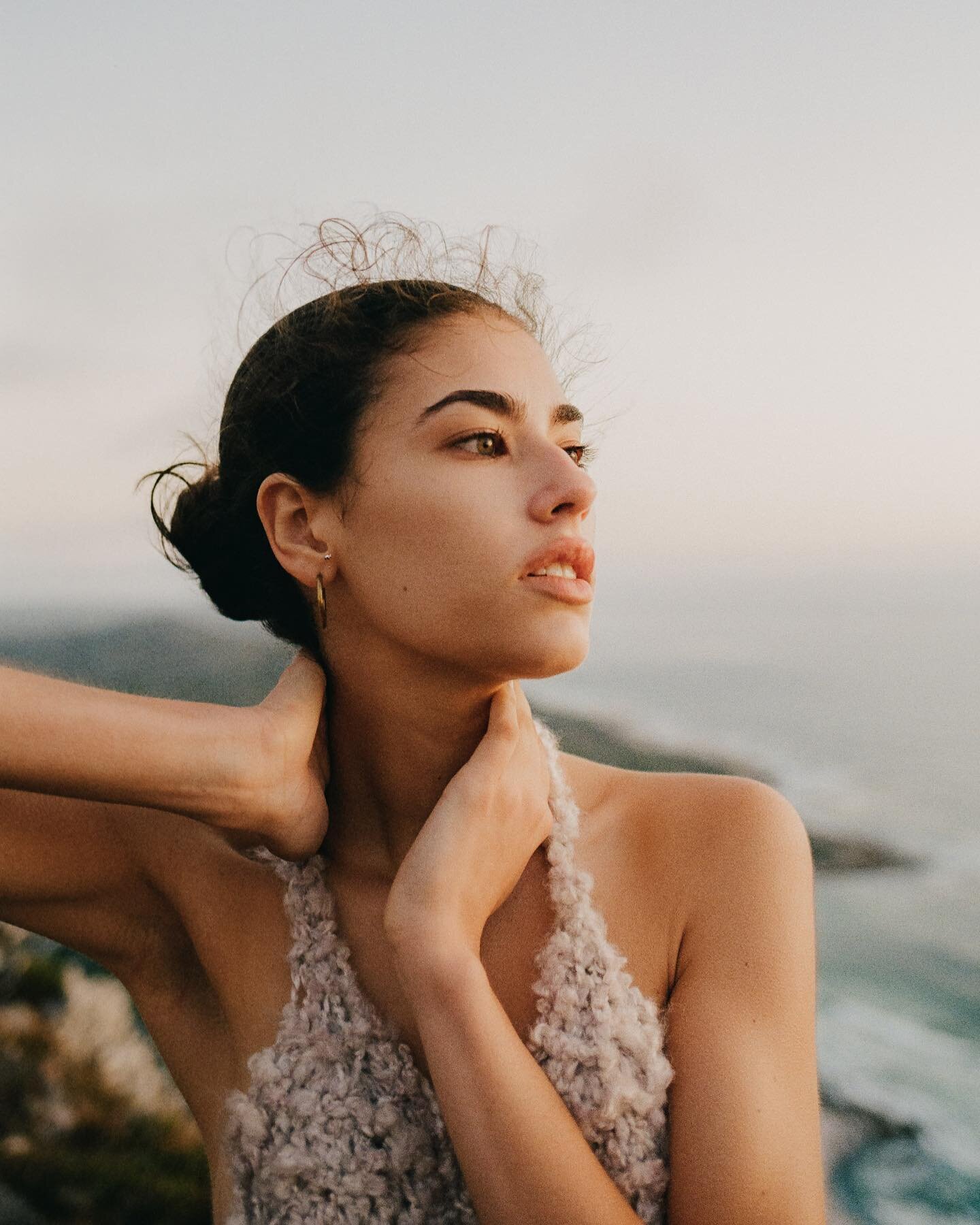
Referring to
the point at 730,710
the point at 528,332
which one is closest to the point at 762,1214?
the point at 528,332

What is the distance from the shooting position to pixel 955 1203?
2.91 meters

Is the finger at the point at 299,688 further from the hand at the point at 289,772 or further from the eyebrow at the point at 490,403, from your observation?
the eyebrow at the point at 490,403

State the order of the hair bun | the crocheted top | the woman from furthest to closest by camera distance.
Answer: the hair bun < the crocheted top < the woman

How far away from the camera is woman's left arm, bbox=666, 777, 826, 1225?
1.57m

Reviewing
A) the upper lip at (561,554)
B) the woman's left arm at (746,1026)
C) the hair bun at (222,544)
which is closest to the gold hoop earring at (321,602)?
the hair bun at (222,544)

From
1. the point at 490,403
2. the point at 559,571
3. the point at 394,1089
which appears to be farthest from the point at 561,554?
the point at 394,1089

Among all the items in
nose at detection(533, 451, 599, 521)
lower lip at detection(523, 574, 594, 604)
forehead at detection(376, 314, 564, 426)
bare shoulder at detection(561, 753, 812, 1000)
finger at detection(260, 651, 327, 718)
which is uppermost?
forehead at detection(376, 314, 564, 426)

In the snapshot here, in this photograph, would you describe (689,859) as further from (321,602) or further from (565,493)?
(321,602)

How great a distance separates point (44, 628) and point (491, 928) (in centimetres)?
304

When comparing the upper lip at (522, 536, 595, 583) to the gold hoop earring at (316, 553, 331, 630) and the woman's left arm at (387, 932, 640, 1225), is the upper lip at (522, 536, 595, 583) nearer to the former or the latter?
the gold hoop earring at (316, 553, 331, 630)

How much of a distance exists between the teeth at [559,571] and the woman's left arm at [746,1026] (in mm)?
581

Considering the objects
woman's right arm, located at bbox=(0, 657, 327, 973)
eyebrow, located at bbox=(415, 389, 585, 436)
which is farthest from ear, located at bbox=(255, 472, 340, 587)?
eyebrow, located at bbox=(415, 389, 585, 436)

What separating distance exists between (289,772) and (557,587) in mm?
633

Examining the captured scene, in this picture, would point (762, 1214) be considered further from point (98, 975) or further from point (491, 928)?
point (98, 975)
